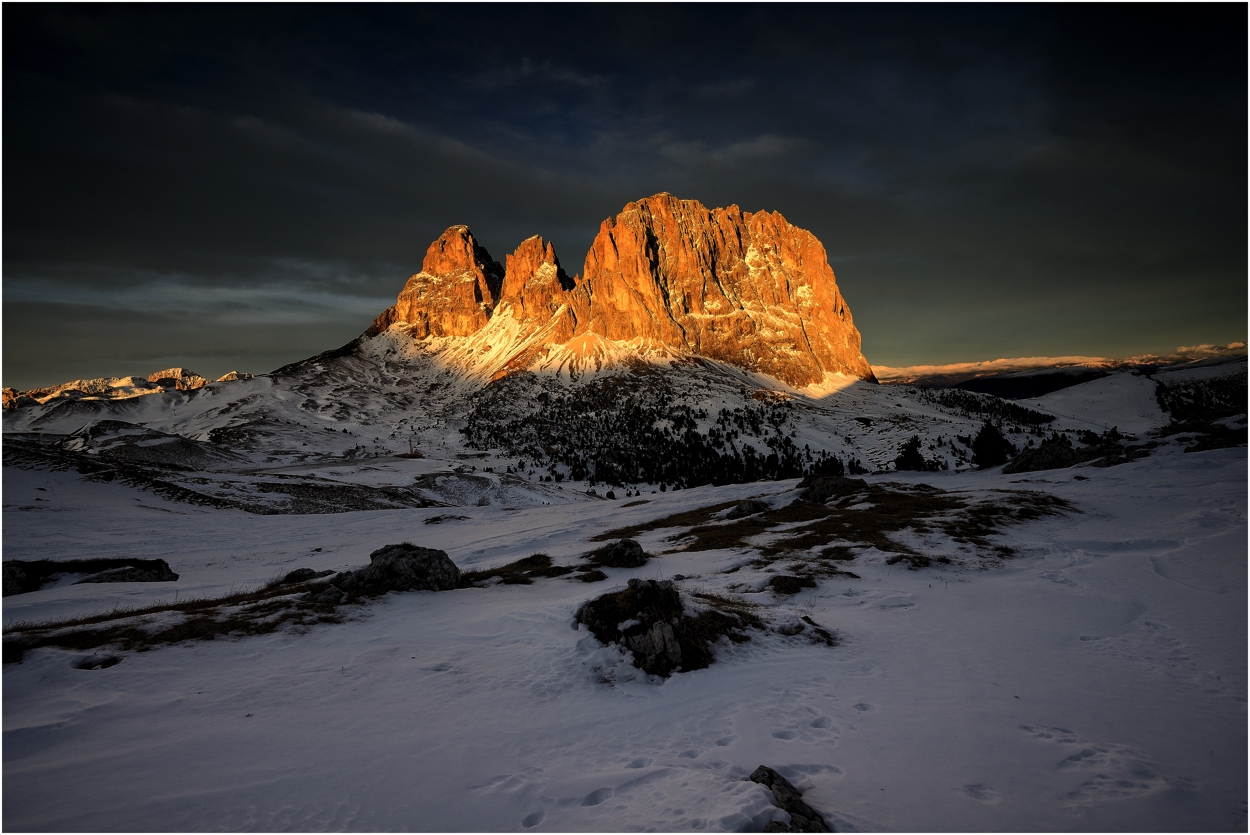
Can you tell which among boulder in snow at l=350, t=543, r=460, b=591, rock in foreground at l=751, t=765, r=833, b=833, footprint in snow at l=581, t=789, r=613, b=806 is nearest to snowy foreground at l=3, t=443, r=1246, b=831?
→ footprint in snow at l=581, t=789, r=613, b=806

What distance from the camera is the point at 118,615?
13.4 metres

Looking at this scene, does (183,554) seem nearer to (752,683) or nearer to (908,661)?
(752,683)

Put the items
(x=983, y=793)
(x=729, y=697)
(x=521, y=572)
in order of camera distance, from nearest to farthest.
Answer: (x=983, y=793) → (x=729, y=697) → (x=521, y=572)

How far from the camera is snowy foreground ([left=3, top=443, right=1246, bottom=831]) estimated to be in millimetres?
6625

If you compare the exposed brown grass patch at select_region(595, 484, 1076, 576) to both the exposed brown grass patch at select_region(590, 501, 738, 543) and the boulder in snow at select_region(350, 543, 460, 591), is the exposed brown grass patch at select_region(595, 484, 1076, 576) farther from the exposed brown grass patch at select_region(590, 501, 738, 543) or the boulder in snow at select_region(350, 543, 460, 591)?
the boulder in snow at select_region(350, 543, 460, 591)

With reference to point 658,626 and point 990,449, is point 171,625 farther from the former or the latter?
point 990,449

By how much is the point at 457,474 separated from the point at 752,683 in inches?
3077

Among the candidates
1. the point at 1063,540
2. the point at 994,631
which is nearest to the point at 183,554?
the point at 994,631

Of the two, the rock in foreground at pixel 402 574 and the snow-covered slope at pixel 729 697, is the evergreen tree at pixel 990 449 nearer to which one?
the snow-covered slope at pixel 729 697

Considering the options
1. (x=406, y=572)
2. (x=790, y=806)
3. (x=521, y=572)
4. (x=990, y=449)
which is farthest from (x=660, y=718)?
(x=990, y=449)

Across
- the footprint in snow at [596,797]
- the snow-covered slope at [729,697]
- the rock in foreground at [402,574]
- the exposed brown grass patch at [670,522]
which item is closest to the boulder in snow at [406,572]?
the rock in foreground at [402,574]

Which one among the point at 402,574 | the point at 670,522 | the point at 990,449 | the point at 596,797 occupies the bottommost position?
the point at 670,522

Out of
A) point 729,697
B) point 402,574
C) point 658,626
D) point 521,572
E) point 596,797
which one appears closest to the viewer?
point 596,797

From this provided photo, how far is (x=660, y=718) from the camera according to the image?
939cm
